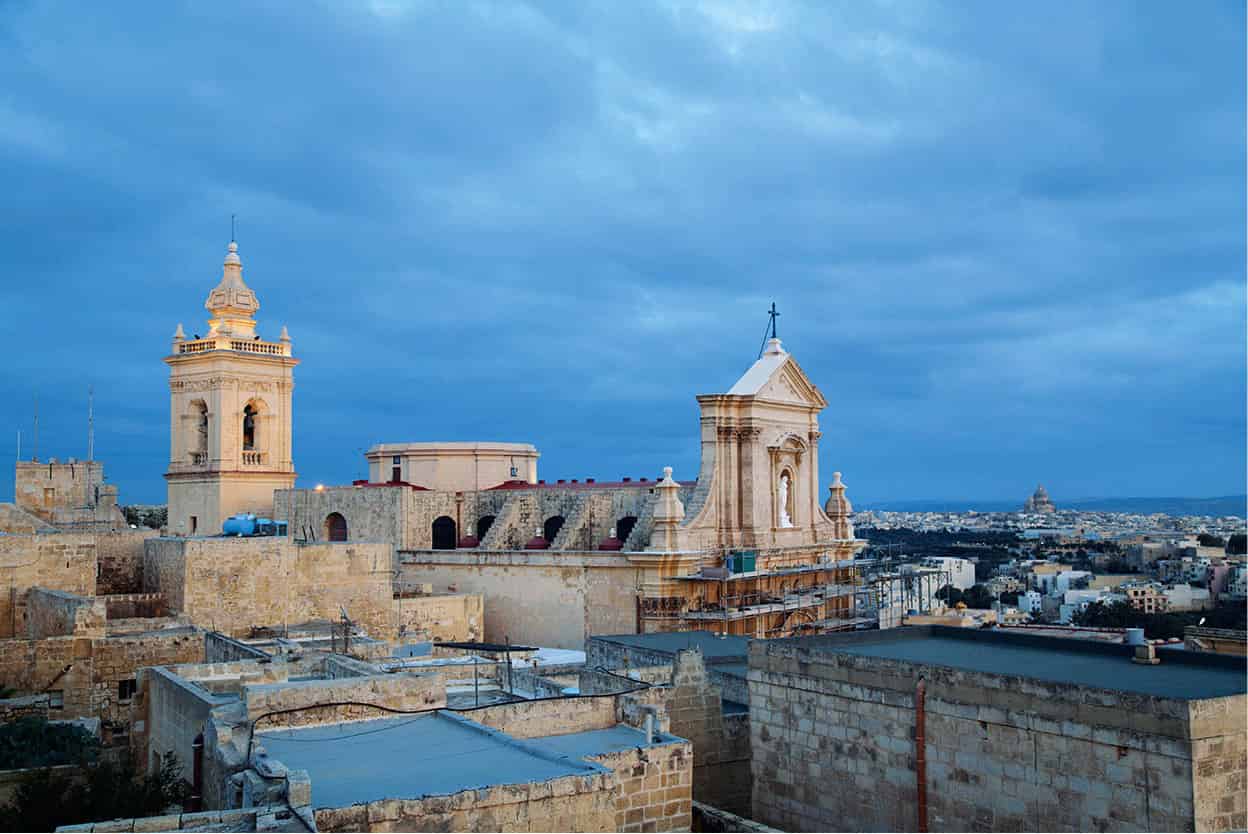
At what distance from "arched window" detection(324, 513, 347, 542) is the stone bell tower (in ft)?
12.3

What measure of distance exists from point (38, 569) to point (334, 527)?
13.7 metres

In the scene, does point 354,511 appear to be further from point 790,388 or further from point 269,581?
point 790,388

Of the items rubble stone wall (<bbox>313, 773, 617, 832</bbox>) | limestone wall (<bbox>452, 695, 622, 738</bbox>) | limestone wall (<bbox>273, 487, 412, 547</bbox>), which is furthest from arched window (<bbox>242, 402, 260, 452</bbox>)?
rubble stone wall (<bbox>313, 773, 617, 832</bbox>)

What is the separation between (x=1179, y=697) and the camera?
Result: 9164 millimetres

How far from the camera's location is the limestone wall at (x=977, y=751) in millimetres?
8844

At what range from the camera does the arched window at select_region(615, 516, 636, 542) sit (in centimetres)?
3388

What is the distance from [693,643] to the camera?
18.3m

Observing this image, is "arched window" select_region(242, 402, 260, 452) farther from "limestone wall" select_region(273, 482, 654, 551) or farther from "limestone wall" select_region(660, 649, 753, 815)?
"limestone wall" select_region(660, 649, 753, 815)

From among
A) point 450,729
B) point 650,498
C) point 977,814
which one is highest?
point 650,498

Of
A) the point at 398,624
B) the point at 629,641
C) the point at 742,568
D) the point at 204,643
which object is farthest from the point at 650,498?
the point at 204,643

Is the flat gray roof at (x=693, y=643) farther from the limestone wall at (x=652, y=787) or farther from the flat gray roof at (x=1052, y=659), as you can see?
the limestone wall at (x=652, y=787)

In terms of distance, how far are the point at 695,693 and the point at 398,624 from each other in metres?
14.0

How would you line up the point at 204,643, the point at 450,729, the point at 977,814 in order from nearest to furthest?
the point at 977,814
the point at 450,729
the point at 204,643

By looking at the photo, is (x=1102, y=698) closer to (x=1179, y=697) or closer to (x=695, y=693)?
(x=1179, y=697)
